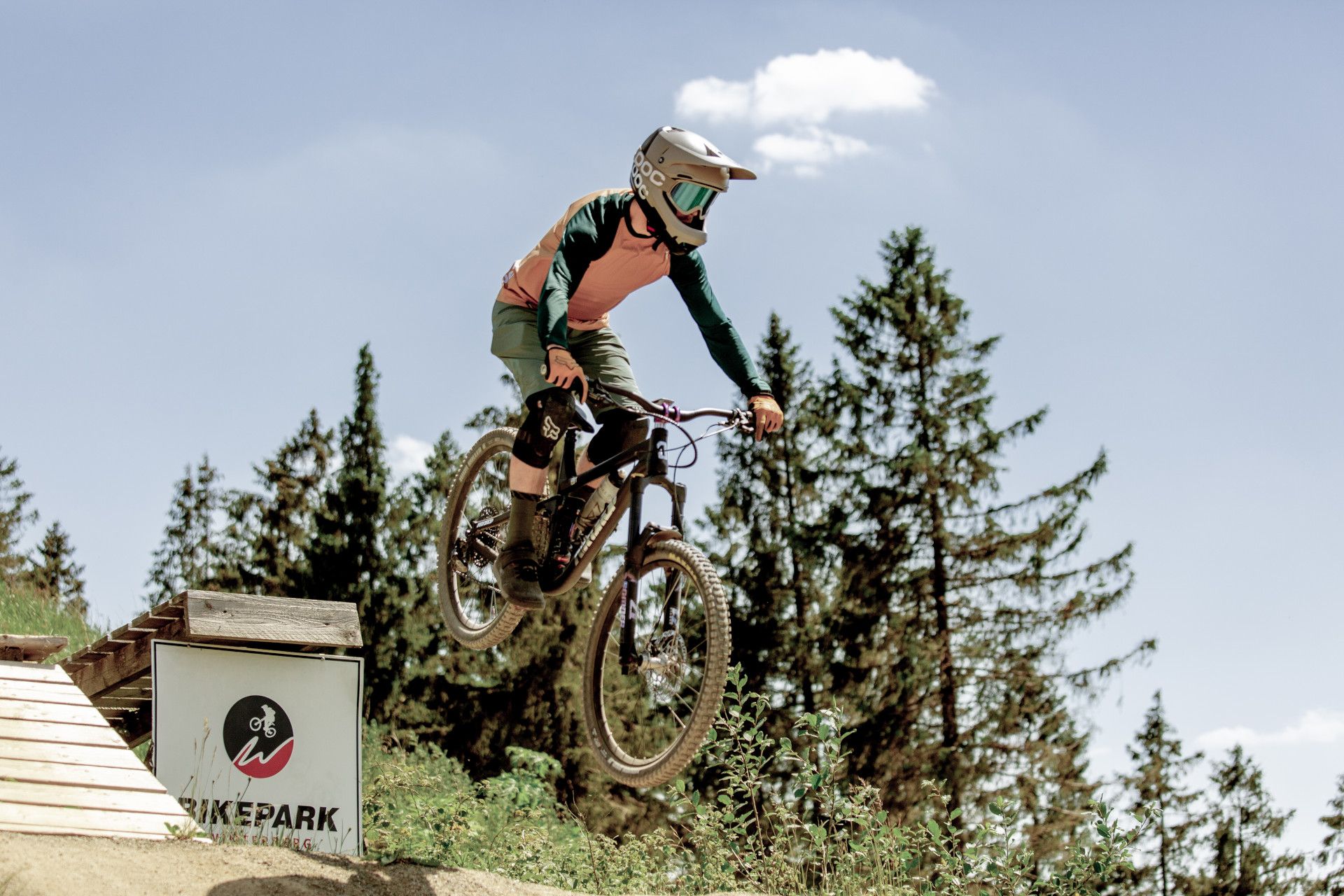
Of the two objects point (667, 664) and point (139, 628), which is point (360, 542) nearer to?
point (139, 628)

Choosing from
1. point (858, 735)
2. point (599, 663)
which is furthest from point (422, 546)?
point (599, 663)

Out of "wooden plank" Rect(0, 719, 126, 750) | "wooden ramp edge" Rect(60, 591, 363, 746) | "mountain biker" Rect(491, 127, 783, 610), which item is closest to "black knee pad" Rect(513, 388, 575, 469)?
"mountain biker" Rect(491, 127, 783, 610)

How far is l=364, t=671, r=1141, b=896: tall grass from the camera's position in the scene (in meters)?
7.09

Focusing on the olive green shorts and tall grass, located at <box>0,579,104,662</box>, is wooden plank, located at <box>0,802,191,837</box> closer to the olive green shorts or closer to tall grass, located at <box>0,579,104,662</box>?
the olive green shorts

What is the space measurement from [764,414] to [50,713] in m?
4.17

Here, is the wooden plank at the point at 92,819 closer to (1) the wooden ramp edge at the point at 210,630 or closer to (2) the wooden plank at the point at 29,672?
(2) the wooden plank at the point at 29,672

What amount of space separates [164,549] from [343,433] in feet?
40.1

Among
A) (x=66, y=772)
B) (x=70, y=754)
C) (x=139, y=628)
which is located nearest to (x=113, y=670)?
(x=139, y=628)

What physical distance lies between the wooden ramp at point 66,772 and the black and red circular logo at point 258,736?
1.24 metres

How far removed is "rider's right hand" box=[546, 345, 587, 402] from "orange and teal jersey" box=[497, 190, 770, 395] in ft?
0.27


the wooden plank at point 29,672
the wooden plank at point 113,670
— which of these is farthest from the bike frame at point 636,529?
the wooden plank at point 113,670

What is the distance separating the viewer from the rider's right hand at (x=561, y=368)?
5938 millimetres

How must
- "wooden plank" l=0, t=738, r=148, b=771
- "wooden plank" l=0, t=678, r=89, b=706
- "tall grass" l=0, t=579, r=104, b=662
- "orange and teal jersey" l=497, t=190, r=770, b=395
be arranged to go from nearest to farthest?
"wooden plank" l=0, t=738, r=148, b=771, "orange and teal jersey" l=497, t=190, r=770, b=395, "wooden plank" l=0, t=678, r=89, b=706, "tall grass" l=0, t=579, r=104, b=662

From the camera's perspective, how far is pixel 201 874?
5266mm
